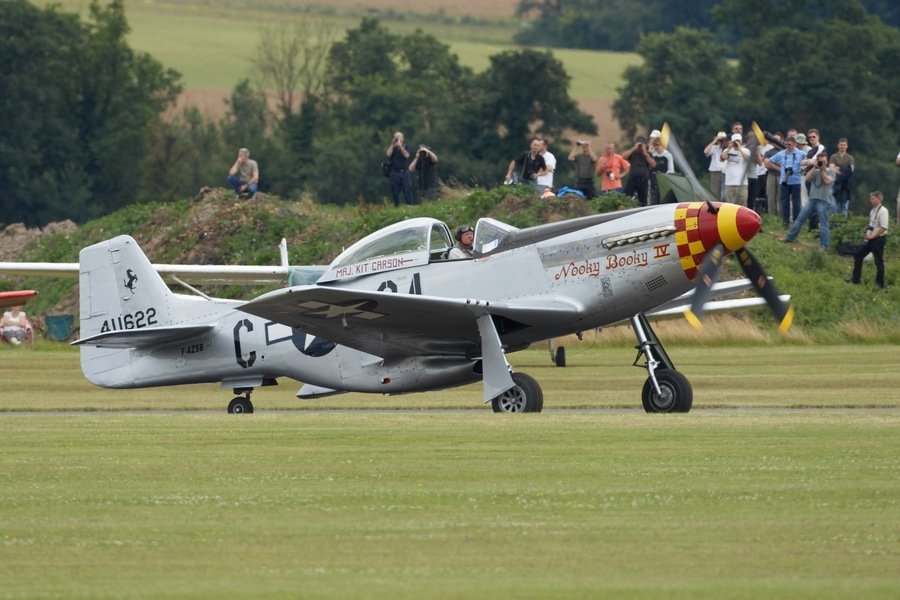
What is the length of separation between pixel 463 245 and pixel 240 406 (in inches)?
136

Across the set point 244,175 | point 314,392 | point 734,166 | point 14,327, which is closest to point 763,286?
point 314,392

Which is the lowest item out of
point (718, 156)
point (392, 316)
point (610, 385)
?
point (610, 385)

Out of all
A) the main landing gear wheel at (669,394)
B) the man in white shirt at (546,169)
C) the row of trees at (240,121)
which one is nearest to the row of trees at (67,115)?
the row of trees at (240,121)

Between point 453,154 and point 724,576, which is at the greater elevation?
point 724,576

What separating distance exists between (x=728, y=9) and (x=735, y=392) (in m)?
62.3

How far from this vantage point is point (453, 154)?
65500 millimetres

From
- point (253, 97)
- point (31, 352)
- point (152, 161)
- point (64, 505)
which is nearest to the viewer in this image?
point (64, 505)

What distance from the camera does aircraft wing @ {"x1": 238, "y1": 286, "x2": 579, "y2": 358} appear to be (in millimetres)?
16531

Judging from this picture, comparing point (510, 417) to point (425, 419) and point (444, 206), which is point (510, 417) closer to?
point (425, 419)

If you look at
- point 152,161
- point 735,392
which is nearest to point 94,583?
point 735,392

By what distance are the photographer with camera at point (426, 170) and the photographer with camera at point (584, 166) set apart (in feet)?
10.8

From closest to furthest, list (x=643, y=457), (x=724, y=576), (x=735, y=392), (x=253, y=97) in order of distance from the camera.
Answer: (x=724, y=576) → (x=643, y=457) → (x=735, y=392) → (x=253, y=97)

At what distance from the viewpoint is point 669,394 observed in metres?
17.2

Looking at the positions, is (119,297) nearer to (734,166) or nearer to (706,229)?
(706,229)
